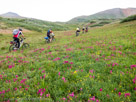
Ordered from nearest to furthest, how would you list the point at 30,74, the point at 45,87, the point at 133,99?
the point at 133,99, the point at 45,87, the point at 30,74

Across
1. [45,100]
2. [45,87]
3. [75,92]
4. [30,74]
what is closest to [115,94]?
[75,92]

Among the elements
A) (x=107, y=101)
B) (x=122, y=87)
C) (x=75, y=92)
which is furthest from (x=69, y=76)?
(x=122, y=87)

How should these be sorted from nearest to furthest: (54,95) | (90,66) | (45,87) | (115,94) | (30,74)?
1. (115,94)
2. (54,95)
3. (45,87)
4. (30,74)
5. (90,66)

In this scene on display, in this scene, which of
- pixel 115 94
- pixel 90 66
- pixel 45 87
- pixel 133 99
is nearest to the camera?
pixel 133 99

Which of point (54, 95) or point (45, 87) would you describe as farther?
point (45, 87)

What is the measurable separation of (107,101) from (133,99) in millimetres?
1035

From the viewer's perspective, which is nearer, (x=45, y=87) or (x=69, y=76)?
(x=45, y=87)

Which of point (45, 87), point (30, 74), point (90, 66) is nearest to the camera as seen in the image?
point (45, 87)

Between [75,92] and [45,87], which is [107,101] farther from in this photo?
[45,87]

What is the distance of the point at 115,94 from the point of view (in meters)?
3.88

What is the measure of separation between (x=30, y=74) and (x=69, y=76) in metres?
2.70

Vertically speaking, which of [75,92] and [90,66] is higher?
[90,66]

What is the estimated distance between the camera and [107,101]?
3672 mm

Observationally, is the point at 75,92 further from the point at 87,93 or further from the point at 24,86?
the point at 24,86
